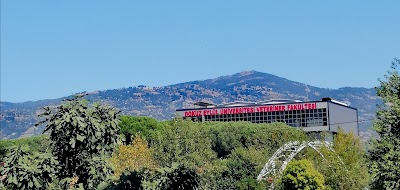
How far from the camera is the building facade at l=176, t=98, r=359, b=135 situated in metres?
152

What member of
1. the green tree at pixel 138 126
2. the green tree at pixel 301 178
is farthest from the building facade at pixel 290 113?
the green tree at pixel 301 178

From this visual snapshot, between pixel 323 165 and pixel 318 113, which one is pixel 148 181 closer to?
pixel 323 165

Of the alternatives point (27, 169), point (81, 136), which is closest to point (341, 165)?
point (81, 136)

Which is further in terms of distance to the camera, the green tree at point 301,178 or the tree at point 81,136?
the green tree at point 301,178

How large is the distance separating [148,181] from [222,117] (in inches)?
5595

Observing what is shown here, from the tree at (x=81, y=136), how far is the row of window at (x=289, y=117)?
420ft

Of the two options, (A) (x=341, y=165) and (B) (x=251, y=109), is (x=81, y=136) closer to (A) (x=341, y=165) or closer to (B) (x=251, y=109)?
(A) (x=341, y=165)

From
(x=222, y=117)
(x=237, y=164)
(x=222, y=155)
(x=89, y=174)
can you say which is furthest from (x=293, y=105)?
(x=89, y=174)

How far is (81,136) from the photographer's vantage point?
19750 mm

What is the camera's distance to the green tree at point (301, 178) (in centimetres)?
6431

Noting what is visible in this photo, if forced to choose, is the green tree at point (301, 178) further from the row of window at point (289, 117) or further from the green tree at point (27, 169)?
the row of window at point (289, 117)

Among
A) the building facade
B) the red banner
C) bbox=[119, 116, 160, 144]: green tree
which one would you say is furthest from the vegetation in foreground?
the red banner

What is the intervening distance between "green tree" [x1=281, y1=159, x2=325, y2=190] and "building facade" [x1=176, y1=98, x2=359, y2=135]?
8533 centimetres

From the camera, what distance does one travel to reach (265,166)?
→ 242ft
